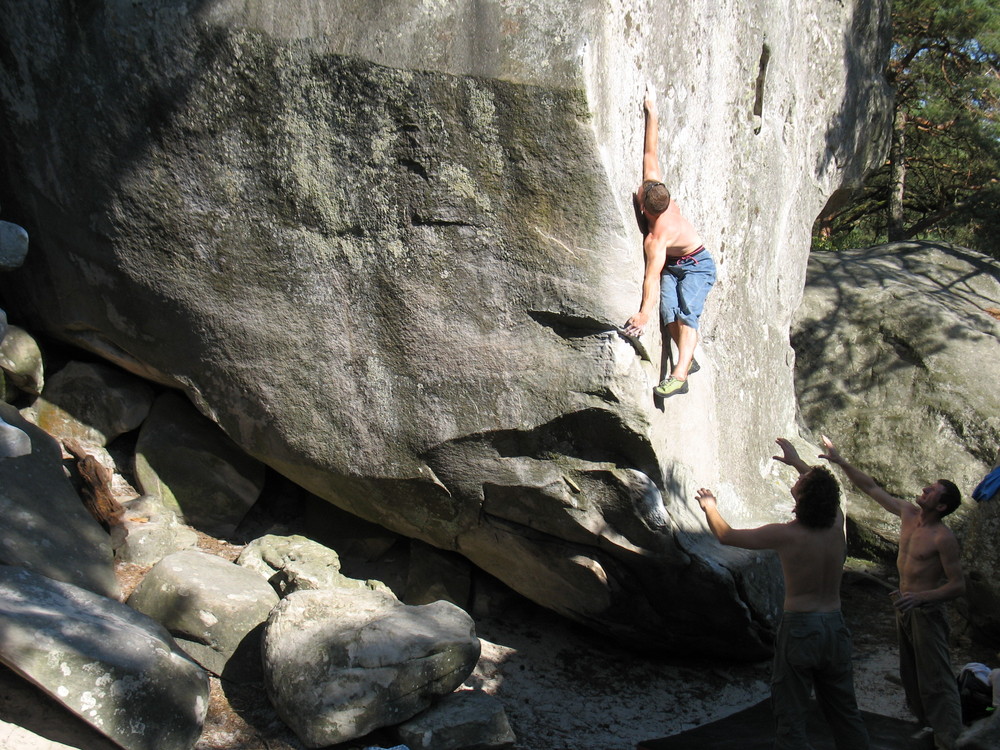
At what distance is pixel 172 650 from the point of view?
13.5 ft

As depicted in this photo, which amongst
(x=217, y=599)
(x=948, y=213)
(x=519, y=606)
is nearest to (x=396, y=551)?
(x=519, y=606)

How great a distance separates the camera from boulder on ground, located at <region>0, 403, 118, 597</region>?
4668 mm

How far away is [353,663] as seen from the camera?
4336mm

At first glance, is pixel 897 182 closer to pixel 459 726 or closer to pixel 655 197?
pixel 655 197

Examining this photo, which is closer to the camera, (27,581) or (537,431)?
(27,581)

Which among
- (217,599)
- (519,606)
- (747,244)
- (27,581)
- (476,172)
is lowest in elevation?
(519,606)

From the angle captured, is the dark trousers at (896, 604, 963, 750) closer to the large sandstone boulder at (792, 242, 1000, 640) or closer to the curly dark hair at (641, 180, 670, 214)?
the curly dark hair at (641, 180, 670, 214)

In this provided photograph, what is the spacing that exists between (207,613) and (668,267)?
120 inches

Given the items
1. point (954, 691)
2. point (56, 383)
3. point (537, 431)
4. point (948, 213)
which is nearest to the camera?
point (954, 691)

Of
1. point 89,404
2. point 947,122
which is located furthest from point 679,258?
point 947,122

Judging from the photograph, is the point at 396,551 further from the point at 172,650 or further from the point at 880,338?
the point at 880,338

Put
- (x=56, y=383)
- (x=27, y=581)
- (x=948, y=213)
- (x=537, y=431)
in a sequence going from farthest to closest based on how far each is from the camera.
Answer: (x=948, y=213)
(x=56, y=383)
(x=537, y=431)
(x=27, y=581)

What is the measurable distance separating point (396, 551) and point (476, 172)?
2.54 m

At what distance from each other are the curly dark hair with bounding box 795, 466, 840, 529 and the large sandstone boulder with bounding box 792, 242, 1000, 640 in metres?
3.57
